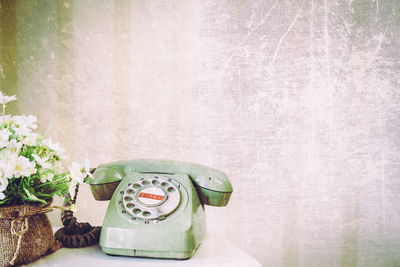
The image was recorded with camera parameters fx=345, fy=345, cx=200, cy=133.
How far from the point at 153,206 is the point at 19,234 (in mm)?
275

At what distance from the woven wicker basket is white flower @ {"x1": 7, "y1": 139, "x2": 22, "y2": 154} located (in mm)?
105

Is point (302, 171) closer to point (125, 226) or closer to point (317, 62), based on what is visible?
point (317, 62)

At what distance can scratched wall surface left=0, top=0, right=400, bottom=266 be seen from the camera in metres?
1.15

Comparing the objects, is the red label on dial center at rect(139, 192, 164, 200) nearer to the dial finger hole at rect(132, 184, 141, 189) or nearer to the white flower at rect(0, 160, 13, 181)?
the dial finger hole at rect(132, 184, 141, 189)

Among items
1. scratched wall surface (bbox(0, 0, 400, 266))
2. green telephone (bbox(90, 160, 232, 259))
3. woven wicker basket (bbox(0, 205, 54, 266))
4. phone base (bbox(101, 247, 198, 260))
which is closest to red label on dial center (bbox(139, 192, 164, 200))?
green telephone (bbox(90, 160, 232, 259))

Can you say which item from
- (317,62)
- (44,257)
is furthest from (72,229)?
(317,62)

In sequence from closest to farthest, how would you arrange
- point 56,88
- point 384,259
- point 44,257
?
point 44,257, point 56,88, point 384,259

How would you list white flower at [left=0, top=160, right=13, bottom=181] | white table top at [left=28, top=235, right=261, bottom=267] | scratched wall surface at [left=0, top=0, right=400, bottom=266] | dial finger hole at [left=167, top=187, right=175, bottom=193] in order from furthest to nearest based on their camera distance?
1. scratched wall surface at [left=0, top=0, right=400, bottom=266]
2. dial finger hole at [left=167, top=187, right=175, bottom=193]
3. white table top at [left=28, top=235, right=261, bottom=267]
4. white flower at [left=0, top=160, right=13, bottom=181]

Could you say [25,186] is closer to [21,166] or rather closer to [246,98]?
[21,166]

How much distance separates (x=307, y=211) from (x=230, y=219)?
273 millimetres

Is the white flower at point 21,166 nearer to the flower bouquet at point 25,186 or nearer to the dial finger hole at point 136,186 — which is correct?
the flower bouquet at point 25,186

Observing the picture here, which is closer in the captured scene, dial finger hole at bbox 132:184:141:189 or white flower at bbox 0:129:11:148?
white flower at bbox 0:129:11:148

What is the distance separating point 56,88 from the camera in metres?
1.15

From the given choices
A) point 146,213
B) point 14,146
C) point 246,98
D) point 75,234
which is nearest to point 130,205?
point 146,213
